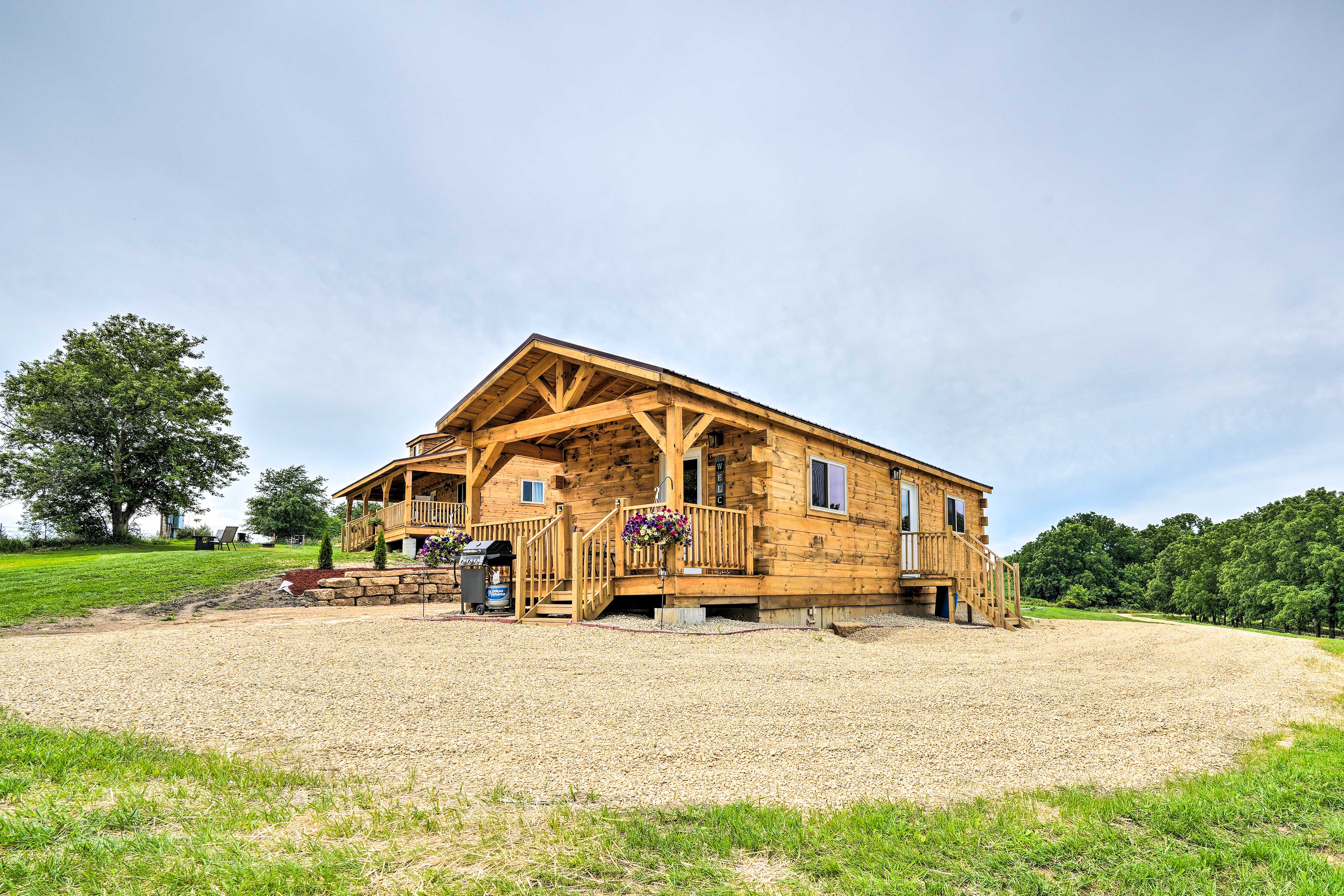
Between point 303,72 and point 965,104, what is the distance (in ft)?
52.0

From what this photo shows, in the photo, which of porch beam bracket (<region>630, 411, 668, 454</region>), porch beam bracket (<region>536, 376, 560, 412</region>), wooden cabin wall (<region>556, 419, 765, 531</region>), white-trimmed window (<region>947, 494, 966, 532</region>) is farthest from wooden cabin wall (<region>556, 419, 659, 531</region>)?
white-trimmed window (<region>947, 494, 966, 532</region>)

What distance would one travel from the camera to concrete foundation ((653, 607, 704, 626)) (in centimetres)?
1001

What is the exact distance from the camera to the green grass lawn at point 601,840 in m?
2.64

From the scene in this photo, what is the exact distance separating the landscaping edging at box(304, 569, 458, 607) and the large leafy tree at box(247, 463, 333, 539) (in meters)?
28.9

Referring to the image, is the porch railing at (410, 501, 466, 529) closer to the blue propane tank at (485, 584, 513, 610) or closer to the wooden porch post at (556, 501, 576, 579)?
the blue propane tank at (485, 584, 513, 610)

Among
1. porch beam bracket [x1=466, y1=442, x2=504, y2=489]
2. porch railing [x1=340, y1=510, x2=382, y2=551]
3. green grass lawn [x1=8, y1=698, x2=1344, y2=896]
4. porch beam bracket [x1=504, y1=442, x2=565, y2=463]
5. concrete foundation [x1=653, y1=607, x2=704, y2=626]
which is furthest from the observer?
porch railing [x1=340, y1=510, x2=382, y2=551]

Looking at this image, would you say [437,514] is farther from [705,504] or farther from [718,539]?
[718,539]

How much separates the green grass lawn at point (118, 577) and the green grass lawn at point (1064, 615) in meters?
19.0

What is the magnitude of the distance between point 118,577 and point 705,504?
12.6m

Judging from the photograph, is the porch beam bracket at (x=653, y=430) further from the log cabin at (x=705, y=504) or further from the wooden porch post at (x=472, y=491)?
the wooden porch post at (x=472, y=491)

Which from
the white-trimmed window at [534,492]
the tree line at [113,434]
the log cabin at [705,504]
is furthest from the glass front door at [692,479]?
the tree line at [113,434]

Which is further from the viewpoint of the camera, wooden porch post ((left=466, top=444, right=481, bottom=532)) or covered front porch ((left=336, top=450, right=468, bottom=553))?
covered front porch ((left=336, top=450, right=468, bottom=553))

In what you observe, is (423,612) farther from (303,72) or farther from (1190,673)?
(303,72)

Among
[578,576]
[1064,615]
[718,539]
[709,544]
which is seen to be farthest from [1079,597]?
[578,576]
